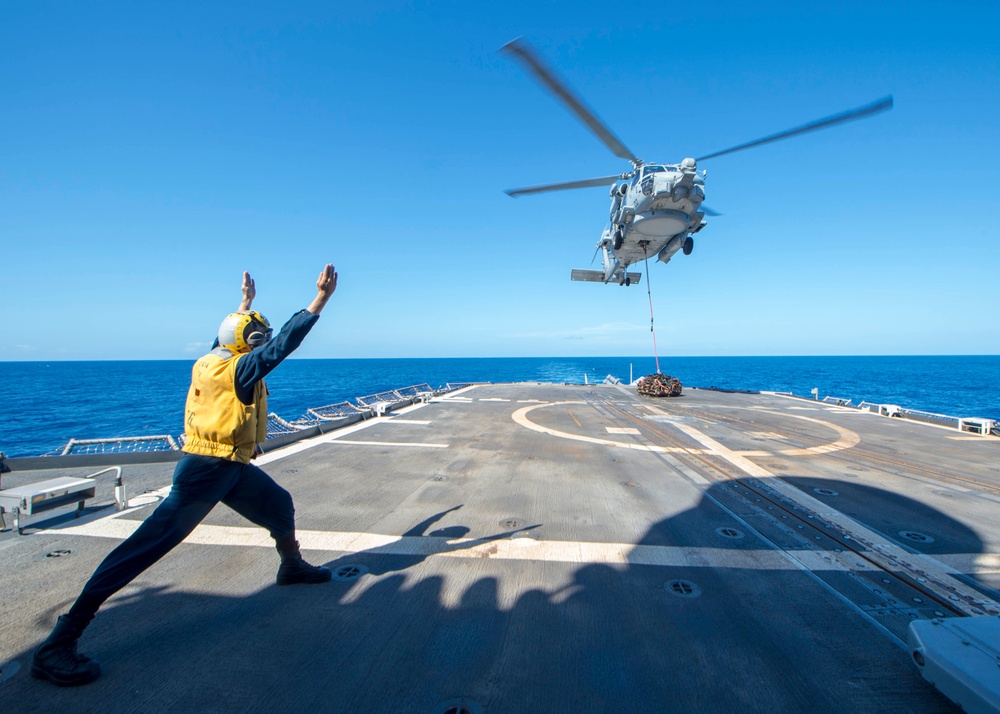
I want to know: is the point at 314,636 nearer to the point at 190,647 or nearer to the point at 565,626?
the point at 190,647

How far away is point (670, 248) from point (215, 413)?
20210 mm

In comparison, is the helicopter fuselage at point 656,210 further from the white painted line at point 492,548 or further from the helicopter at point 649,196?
the white painted line at point 492,548

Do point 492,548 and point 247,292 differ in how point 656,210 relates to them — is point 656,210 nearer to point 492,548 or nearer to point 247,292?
point 492,548

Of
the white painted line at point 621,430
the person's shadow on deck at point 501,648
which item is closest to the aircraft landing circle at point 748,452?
the white painted line at point 621,430

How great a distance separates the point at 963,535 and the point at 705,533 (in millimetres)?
3585

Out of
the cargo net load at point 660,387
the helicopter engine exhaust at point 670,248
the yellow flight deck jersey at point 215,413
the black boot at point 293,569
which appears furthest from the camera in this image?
the cargo net load at point 660,387

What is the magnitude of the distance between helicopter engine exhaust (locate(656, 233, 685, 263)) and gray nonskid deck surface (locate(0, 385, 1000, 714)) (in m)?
12.7

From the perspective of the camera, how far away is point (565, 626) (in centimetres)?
370

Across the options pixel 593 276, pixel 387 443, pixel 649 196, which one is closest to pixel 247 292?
pixel 387 443

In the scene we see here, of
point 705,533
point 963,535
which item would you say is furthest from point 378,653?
point 963,535

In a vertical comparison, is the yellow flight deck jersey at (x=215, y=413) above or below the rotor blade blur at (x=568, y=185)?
below

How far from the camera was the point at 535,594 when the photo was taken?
13.8 ft

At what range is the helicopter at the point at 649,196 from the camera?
13.7 meters

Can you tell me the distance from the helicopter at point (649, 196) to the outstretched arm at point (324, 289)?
11.1 metres
